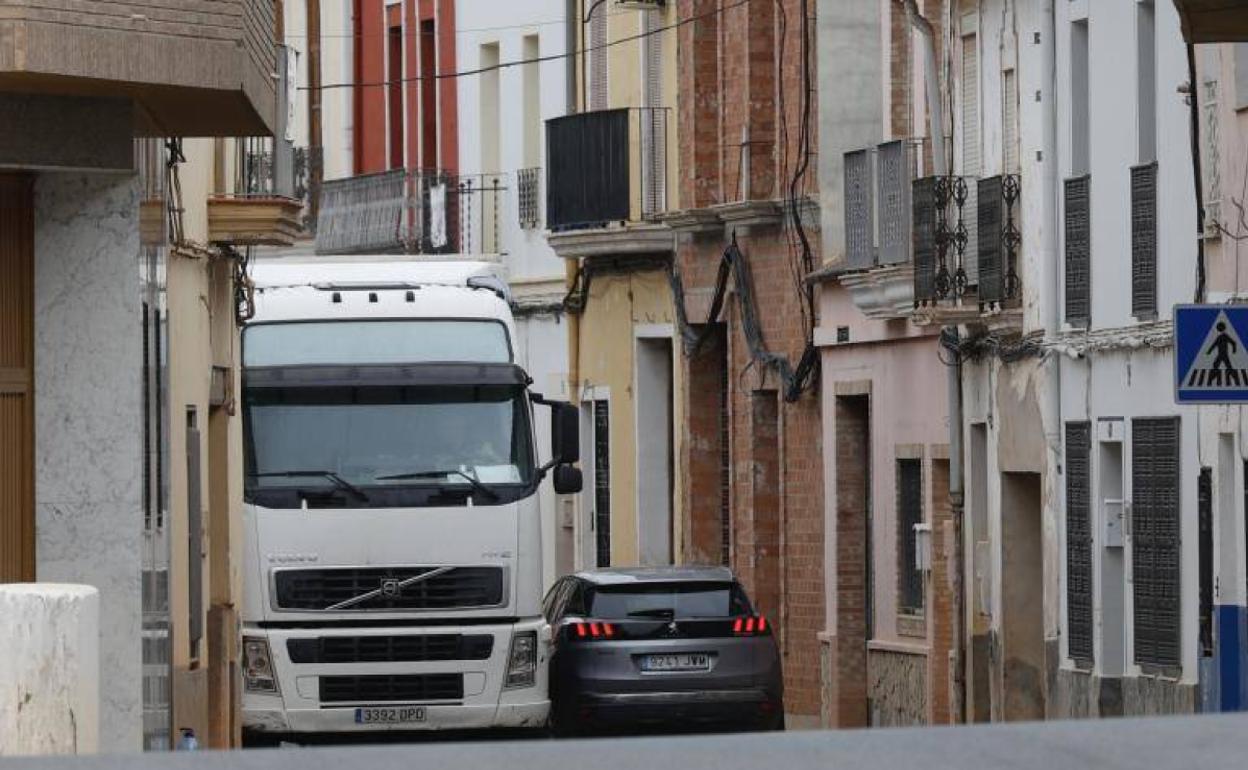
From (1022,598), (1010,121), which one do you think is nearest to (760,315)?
(1010,121)

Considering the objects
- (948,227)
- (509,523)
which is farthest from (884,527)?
(509,523)

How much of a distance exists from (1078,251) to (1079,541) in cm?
228

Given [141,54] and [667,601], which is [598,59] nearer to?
[667,601]

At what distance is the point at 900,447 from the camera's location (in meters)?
33.6

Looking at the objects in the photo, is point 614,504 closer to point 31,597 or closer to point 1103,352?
point 1103,352

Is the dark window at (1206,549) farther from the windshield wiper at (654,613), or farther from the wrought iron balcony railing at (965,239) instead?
the wrought iron balcony railing at (965,239)

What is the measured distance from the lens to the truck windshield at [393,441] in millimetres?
25328

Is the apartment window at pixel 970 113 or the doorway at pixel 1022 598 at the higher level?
the apartment window at pixel 970 113

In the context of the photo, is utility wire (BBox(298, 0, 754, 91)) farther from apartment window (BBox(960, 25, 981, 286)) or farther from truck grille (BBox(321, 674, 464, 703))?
truck grille (BBox(321, 674, 464, 703))

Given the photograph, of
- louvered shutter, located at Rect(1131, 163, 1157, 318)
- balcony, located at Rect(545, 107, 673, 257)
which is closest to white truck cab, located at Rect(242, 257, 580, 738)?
louvered shutter, located at Rect(1131, 163, 1157, 318)

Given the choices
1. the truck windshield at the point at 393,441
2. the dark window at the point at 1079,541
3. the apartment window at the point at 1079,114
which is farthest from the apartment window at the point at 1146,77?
the truck windshield at the point at 393,441

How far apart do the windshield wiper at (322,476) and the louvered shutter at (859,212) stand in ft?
28.7

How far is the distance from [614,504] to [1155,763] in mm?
30863

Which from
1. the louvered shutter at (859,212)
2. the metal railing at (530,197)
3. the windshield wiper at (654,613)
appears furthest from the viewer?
the metal railing at (530,197)
